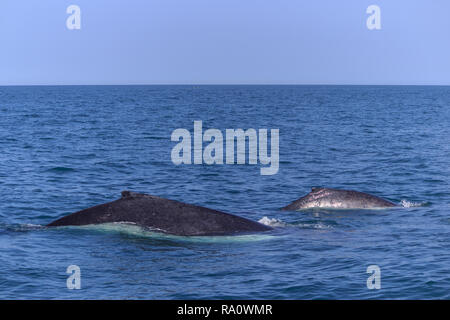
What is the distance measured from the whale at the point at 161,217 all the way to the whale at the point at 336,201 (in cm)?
491

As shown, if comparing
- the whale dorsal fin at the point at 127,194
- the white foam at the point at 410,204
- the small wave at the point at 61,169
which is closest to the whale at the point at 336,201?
the white foam at the point at 410,204

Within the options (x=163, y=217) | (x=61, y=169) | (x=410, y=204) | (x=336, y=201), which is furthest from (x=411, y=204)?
(x=61, y=169)

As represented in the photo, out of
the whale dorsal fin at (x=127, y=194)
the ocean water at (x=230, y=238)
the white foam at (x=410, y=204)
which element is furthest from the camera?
the white foam at (x=410, y=204)

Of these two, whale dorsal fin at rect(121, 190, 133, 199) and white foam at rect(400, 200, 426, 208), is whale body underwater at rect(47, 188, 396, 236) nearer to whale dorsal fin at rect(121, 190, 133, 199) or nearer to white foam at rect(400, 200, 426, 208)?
whale dorsal fin at rect(121, 190, 133, 199)

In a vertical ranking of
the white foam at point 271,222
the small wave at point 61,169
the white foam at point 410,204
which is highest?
the small wave at point 61,169

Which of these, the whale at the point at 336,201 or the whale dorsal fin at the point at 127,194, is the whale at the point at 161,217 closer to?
the whale dorsal fin at the point at 127,194

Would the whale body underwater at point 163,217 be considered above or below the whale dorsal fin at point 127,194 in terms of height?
below

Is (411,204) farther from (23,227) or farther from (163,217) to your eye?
(23,227)

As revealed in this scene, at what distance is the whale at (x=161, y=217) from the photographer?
675 inches

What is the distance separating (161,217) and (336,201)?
7.89m
